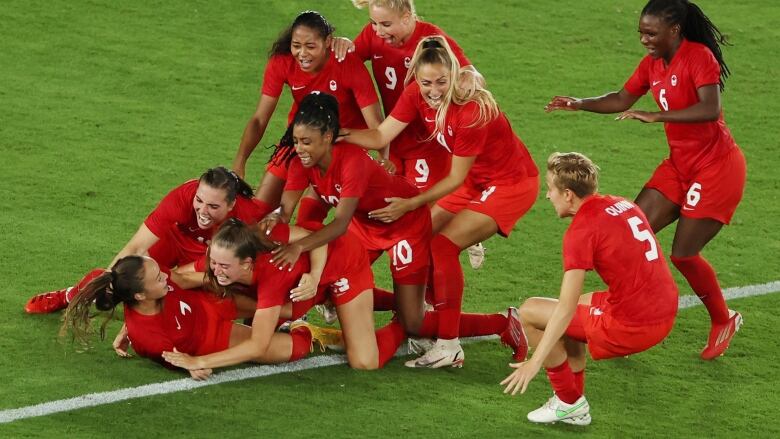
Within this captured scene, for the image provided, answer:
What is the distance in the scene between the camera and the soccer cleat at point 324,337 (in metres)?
7.53

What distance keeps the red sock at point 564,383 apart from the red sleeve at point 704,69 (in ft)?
6.36

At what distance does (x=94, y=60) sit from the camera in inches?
471

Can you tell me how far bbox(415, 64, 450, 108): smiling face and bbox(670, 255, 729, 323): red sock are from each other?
1646 millimetres

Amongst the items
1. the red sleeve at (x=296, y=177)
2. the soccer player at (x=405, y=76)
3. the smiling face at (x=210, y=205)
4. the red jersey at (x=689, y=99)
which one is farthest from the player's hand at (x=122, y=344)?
the red jersey at (x=689, y=99)

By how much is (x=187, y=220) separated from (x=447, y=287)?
1462mm

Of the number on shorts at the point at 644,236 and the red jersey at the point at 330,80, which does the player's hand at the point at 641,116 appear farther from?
the red jersey at the point at 330,80

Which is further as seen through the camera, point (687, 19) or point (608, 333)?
point (687, 19)

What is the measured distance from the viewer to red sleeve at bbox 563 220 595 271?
6.30 meters

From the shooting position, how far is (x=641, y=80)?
8016mm

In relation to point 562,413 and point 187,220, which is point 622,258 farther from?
point 187,220

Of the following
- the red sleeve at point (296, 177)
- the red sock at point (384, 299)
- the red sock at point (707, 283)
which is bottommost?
the red sock at point (384, 299)

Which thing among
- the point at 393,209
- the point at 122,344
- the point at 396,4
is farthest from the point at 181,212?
the point at 396,4

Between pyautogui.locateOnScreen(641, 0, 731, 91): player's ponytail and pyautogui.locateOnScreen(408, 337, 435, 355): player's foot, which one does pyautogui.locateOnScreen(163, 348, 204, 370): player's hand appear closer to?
pyautogui.locateOnScreen(408, 337, 435, 355): player's foot

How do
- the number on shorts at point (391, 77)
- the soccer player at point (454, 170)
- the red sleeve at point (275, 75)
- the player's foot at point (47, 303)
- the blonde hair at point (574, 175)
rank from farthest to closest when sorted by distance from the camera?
the number on shorts at point (391, 77)
the red sleeve at point (275, 75)
the player's foot at point (47, 303)
the soccer player at point (454, 170)
the blonde hair at point (574, 175)
